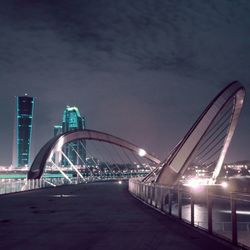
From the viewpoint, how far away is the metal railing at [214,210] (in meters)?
8.82

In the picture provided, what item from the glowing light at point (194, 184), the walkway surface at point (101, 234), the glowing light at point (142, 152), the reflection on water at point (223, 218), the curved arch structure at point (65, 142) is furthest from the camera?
the glowing light at point (142, 152)

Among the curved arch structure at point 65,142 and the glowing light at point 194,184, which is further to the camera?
the curved arch structure at point 65,142

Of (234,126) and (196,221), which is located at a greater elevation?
(234,126)

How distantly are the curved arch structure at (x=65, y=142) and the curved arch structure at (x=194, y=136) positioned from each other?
2751 centimetres

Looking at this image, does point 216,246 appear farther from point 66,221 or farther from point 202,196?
point 66,221

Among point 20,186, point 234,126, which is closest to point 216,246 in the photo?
point 20,186

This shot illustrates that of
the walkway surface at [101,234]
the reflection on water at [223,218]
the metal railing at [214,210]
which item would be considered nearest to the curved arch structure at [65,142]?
the walkway surface at [101,234]

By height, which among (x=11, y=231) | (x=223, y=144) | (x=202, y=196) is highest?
(x=223, y=144)

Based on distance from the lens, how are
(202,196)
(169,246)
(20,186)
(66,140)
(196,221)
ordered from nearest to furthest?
(169,246) < (202,196) < (196,221) < (20,186) < (66,140)

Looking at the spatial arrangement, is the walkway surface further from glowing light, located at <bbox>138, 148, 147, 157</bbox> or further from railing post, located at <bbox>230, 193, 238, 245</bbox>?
glowing light, located at <bbox>138, 148, 147, 157</bbox>

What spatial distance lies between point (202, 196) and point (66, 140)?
7117cm

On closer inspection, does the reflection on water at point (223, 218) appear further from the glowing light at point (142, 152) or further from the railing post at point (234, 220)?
the glowing light at point (142, 152)

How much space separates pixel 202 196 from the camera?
1121cm

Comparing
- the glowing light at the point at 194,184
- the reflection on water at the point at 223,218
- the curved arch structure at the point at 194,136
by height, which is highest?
the curved arch structure at the point at 194,136
